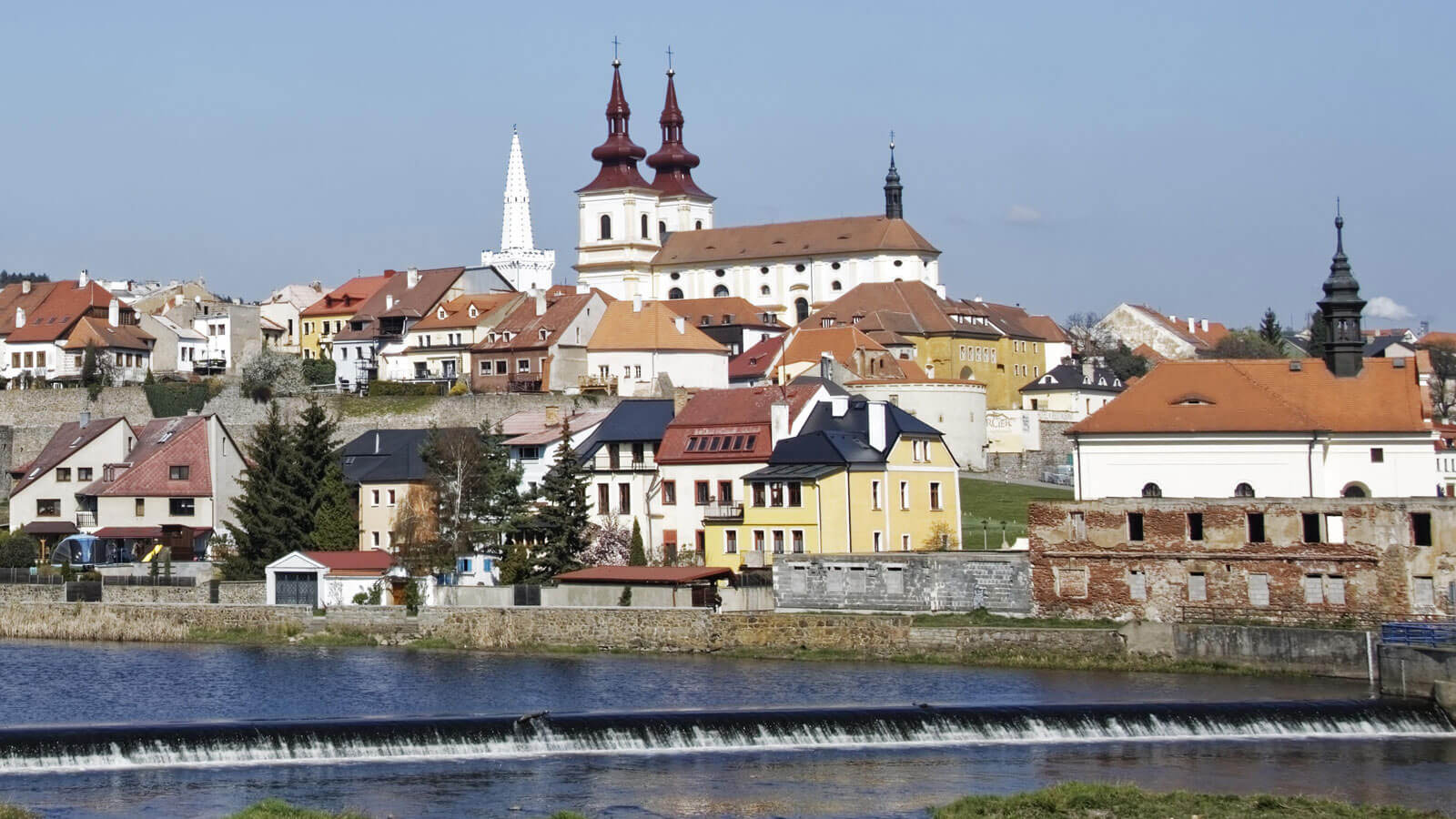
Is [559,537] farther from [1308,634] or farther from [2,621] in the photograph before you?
[1308,634]

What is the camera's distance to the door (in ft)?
202

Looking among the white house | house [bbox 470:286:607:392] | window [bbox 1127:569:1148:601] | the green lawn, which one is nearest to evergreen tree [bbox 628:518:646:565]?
the green lawn

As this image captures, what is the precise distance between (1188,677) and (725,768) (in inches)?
568

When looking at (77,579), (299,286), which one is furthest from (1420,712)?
(299,286)

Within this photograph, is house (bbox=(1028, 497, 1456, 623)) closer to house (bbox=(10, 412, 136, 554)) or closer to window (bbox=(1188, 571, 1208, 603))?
window (bbox=(1188, 571, 1208, 603))

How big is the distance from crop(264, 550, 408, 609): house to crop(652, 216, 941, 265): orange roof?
2862 inches

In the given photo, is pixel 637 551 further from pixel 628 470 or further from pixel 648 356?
pixel 648 356

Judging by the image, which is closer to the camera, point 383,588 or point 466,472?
point 383,588

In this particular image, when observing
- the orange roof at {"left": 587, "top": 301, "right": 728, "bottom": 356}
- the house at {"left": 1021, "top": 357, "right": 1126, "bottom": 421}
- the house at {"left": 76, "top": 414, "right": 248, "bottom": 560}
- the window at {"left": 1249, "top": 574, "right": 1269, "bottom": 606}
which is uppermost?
the orange roof at {"left": 587, "top": 301, "right": 728, "bottom": 356}

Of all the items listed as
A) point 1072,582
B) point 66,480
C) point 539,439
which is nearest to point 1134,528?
point 1072,582

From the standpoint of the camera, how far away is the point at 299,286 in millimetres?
139875

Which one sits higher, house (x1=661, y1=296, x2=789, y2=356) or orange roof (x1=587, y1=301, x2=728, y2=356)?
house (x1=661, y1=296, x2=789, y2=356)

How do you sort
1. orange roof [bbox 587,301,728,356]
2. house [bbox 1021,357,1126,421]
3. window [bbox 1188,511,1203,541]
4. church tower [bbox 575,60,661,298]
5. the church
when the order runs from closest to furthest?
window [bbox 1188,511,1203,541] < orange roof [bbox 587,301,728,356] < house [bbox 1021,357,1126,421] < the church < church tower [bbox 575,60,661,298]

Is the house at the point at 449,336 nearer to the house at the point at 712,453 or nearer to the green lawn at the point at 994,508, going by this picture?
the green lawn at the point at 994,508
